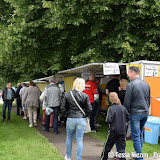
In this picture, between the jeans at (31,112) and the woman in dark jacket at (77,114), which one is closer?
the woman in dark jacket at (77,114)

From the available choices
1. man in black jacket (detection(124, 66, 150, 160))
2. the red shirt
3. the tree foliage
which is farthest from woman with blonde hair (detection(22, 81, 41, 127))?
man in black jacket (detection(124, 66, 150, 160))

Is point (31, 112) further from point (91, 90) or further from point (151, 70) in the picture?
point (151, 70)

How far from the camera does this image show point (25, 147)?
7105 millimetres

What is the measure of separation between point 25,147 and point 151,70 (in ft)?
14.5

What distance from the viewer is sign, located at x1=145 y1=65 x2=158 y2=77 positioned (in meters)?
8.27

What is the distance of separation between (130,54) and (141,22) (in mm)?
1807

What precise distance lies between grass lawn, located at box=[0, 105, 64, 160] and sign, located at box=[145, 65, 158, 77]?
366cm

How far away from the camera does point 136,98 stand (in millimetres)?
5488

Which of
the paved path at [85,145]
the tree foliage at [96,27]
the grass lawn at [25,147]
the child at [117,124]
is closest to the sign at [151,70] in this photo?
the tree foliage at [96,27]

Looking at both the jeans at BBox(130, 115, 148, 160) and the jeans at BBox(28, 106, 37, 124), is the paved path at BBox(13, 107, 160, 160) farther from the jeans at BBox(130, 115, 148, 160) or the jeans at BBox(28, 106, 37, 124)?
the jeans at BBox(28, 106, 37, 124)

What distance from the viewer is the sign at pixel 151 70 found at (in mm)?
8266

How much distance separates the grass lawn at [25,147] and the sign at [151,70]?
3.66 metres

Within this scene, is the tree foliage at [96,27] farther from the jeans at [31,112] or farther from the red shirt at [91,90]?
the jeans at [31,112]

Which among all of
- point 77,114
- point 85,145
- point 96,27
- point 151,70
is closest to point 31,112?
point 85,145
